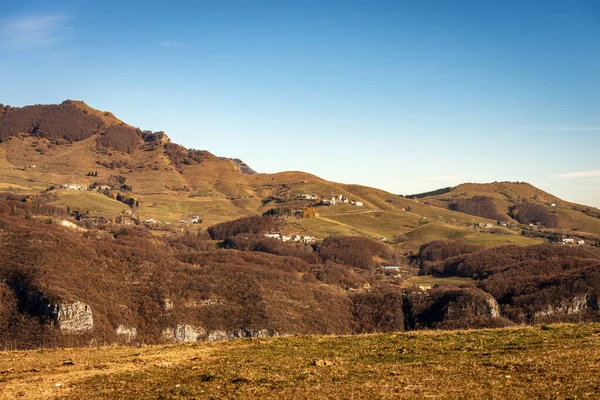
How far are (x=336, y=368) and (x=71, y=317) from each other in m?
130

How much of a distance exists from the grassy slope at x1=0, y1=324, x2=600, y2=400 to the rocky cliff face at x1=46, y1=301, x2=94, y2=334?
113046mm

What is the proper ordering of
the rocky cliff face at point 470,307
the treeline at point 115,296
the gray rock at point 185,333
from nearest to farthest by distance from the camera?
the treeline at point 115,296 < the gray rock at point 185,333 < the rocky cliff face at point 470,307

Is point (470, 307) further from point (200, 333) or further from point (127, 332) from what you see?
point (127, 332)

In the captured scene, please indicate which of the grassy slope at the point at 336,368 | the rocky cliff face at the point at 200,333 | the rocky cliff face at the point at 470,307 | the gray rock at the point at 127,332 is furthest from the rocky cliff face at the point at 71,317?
the grassy slope at the point at 336,368

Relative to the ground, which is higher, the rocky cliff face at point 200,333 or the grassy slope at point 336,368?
the grassy slope at point 336,368

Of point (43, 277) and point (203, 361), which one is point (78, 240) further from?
point (203, 361)

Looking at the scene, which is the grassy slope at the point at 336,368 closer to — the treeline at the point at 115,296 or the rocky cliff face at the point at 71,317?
the rocky cliff face at the point at 71,317

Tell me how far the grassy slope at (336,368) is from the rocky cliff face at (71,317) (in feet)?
371

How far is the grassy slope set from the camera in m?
23.1

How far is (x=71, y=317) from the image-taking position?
464ft

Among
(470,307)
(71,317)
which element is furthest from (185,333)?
(470,307)

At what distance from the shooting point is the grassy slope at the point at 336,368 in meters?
23.1

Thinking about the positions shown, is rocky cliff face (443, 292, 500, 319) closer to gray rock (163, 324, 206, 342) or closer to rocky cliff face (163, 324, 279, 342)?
rocky cliff face (163, 324, 279, 342)

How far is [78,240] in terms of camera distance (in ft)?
645
